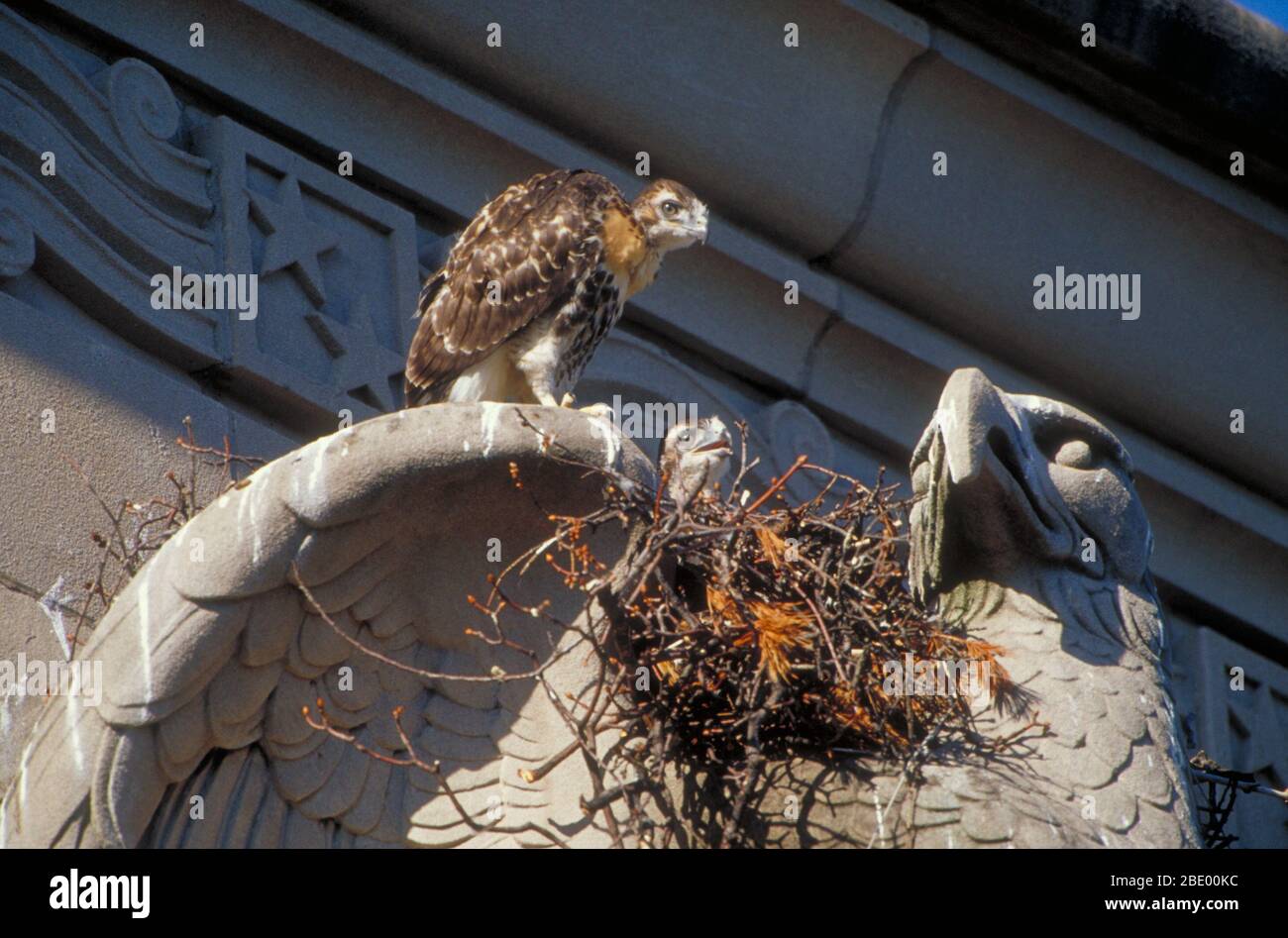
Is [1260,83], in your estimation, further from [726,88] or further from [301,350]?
[301,350]

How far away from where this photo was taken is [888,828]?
4305 millimetres

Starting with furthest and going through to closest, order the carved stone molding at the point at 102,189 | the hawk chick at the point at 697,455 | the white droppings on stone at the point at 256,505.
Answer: the carved stone molding at the point at 102,189 → the hawk chick at the point at 697,455 → the white droppings on stone at the point at 256,505

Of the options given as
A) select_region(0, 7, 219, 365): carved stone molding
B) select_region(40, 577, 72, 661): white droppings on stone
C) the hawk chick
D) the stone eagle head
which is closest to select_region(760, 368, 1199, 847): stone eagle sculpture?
the stone eagle head

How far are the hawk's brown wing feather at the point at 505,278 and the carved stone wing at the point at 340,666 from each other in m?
1.15

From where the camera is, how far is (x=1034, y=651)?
16.1 feet

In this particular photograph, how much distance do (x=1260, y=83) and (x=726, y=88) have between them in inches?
56.8

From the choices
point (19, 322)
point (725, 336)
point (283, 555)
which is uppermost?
point (725, 336)

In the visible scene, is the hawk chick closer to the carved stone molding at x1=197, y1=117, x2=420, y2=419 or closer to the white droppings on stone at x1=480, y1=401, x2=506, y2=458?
the white droppings on stone at x1=480, y1=401, x2=506, y2=458

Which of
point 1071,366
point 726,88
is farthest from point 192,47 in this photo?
point 1071,366

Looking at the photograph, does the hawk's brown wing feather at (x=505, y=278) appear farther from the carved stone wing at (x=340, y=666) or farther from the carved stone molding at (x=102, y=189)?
the carved stone wing at (x=340, y=666)

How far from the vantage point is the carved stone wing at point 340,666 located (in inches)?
156

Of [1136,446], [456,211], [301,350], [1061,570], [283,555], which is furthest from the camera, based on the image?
[1136,446]

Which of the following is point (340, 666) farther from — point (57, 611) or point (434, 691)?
point (57, 611)

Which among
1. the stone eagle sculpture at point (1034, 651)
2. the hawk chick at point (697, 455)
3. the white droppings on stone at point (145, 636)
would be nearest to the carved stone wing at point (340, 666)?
the white droppings on stone at point (145, 636)
